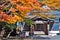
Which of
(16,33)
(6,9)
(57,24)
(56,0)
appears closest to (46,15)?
(56,0)

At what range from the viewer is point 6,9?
12.9 m

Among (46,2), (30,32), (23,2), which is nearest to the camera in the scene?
(23,2)

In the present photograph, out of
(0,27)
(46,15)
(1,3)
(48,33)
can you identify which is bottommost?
(48,33)

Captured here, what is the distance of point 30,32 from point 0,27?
18.1 feet

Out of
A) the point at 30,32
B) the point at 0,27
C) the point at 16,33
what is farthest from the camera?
the point at 30,32

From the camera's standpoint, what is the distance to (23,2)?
11.6 meters

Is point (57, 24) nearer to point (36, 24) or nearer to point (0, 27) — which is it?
point (36, 24)

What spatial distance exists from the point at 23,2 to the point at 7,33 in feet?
21.7

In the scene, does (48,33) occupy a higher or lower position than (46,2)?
lower

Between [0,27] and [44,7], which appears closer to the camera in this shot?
[44,7]

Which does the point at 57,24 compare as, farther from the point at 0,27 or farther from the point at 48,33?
the point at 0,27

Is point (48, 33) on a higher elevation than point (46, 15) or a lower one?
lower

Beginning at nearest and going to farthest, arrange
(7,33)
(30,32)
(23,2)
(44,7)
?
(23,2) → (44,7) → (7,33) → (30,32)

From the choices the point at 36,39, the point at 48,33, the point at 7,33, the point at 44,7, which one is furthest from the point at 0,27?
the point at 48,33
